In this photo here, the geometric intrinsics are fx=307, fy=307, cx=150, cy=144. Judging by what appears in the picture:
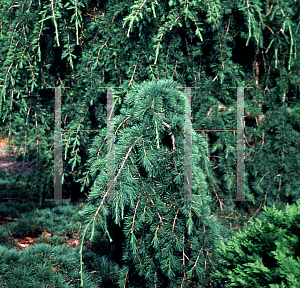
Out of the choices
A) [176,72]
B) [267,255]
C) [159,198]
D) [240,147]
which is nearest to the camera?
[267,255]

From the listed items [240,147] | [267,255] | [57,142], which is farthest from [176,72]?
[267,255]

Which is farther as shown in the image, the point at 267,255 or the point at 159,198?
the point at 159,198

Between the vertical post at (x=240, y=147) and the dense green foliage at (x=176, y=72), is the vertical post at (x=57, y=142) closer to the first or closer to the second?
the dense green foliage at (x=176, y=72)

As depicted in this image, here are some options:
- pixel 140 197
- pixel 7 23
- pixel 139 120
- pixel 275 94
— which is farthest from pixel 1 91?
pixel 275 94

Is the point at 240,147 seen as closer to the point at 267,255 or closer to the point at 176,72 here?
the point at 176,72

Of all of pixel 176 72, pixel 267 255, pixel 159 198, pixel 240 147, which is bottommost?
pixel 267 255

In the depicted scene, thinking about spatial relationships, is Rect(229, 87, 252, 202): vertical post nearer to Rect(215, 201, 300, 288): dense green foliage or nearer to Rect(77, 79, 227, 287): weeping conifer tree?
Rect(77, 79, 227, 287): weeping conifer tree

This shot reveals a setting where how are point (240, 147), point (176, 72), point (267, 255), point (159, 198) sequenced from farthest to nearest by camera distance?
point (240, 147) < point (176, 72) < point (159, 198) < point (267, 255)

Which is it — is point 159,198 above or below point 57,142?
below

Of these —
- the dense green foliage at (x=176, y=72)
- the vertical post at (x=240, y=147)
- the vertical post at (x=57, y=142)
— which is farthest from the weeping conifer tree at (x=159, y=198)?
the vertical post at (x=57, y=142)

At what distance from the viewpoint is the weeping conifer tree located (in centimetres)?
148

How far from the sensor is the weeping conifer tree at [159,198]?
1.48 metres

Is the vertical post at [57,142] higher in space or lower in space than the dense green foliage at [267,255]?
higher

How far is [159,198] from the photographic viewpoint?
61.5 inches
